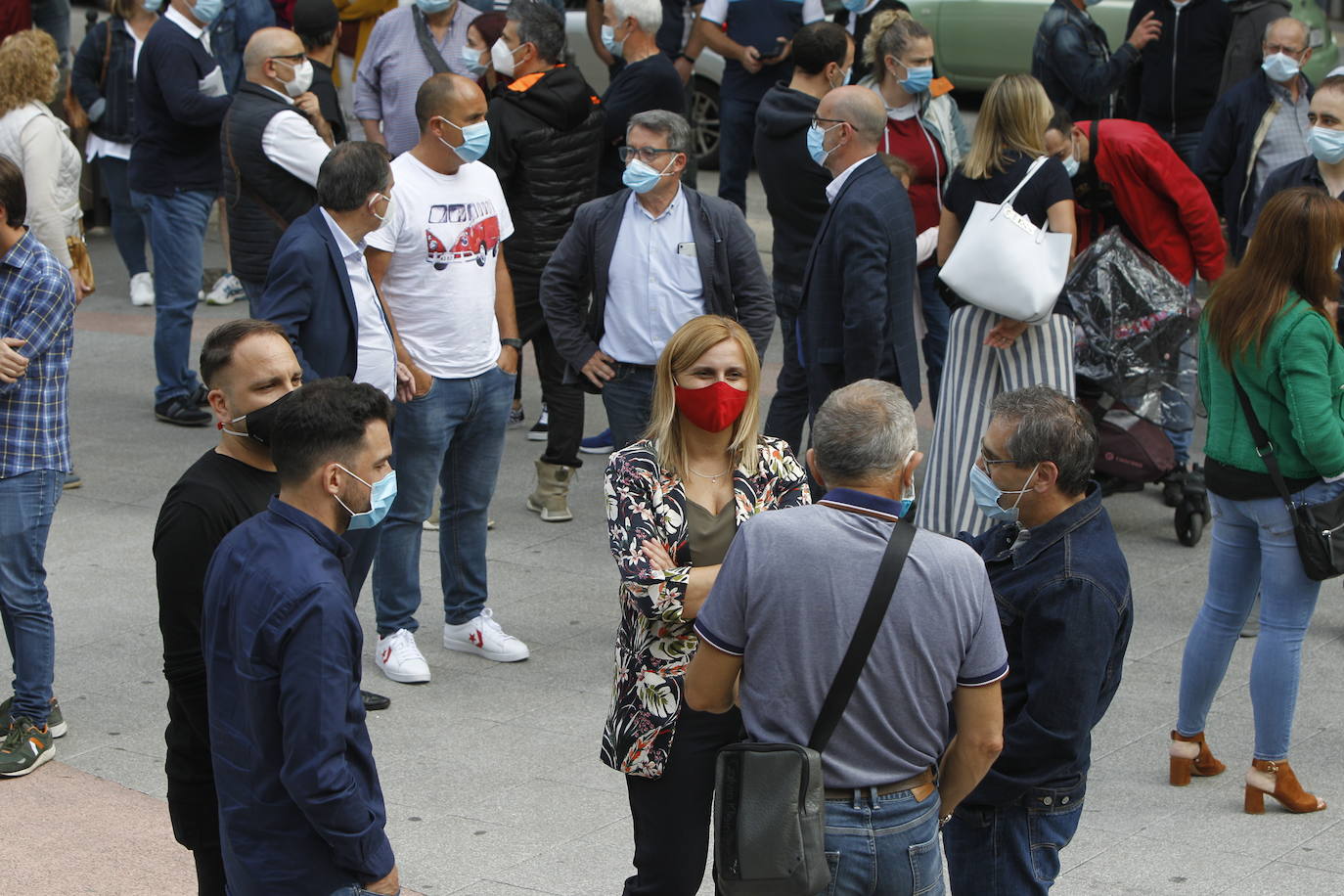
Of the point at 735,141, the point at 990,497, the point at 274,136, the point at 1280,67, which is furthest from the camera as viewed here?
the point at 735,141

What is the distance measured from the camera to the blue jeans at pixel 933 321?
7.96 meters

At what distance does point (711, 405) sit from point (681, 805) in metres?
0.96

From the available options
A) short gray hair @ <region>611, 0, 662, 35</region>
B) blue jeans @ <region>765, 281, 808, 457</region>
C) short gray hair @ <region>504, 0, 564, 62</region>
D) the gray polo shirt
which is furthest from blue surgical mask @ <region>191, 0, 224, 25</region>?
the gray polo shirt

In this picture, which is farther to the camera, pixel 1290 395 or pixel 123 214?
pixel 123 214

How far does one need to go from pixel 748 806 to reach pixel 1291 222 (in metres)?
2.67

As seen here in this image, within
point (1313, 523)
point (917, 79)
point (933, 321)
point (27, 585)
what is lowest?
point (27, 585)

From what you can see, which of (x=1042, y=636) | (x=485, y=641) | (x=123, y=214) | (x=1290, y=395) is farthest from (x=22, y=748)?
(x=123, y=214)

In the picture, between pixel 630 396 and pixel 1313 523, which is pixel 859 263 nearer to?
pixel 630 396

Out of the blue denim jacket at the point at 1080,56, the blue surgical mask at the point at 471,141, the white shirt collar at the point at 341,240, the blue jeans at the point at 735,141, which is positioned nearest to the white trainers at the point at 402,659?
the white shirt collar at the point at 341,240

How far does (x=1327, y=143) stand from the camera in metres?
6.41

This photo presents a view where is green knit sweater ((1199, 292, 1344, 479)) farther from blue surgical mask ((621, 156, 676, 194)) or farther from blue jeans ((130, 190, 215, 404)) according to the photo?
blue jeans ((130, 190, 215, 404))

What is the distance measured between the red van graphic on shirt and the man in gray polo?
2.91m

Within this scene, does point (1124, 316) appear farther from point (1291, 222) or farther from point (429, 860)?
point (429, 860)

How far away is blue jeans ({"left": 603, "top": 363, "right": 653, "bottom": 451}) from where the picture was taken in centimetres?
615
